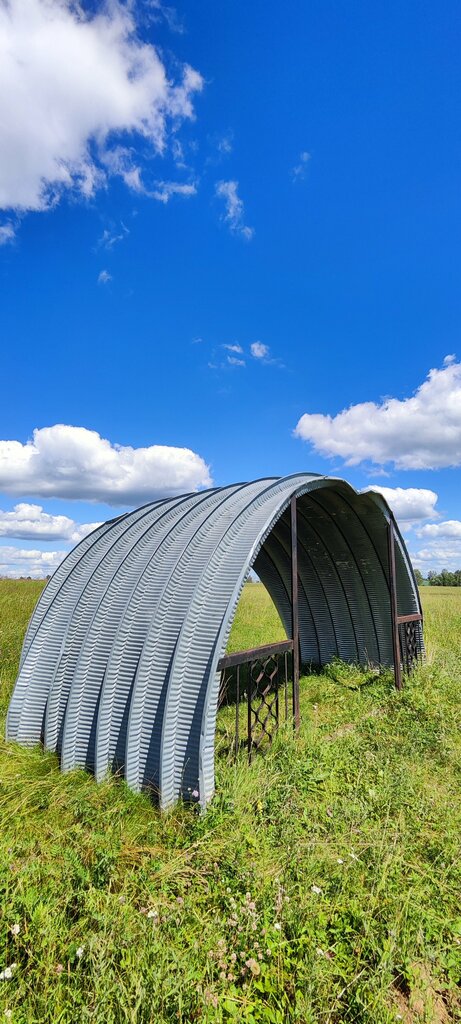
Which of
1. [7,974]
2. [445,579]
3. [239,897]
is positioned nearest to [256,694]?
[239,897]

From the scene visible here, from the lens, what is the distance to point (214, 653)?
4.93 meters

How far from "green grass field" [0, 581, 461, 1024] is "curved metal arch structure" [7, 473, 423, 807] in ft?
1.17

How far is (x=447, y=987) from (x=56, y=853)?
9.33 feet

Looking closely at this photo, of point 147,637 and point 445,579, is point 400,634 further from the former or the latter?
point 445,579

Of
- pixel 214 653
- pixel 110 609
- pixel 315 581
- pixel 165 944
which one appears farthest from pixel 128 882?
pixel 315 581

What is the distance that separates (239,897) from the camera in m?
3.44

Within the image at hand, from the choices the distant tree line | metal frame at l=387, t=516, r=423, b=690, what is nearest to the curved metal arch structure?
metal frame at l=387, t=516, r=423, b=690

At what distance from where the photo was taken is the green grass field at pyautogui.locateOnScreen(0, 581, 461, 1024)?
2785 millimetres

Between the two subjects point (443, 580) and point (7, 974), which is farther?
point (443, 580)

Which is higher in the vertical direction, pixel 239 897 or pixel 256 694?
Answer: pixel 256 694

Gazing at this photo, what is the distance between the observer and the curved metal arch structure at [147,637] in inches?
192

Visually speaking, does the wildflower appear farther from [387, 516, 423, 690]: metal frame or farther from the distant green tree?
the distant green tree

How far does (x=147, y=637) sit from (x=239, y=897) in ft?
8.26

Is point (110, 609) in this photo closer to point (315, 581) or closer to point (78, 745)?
point (78, 745)
